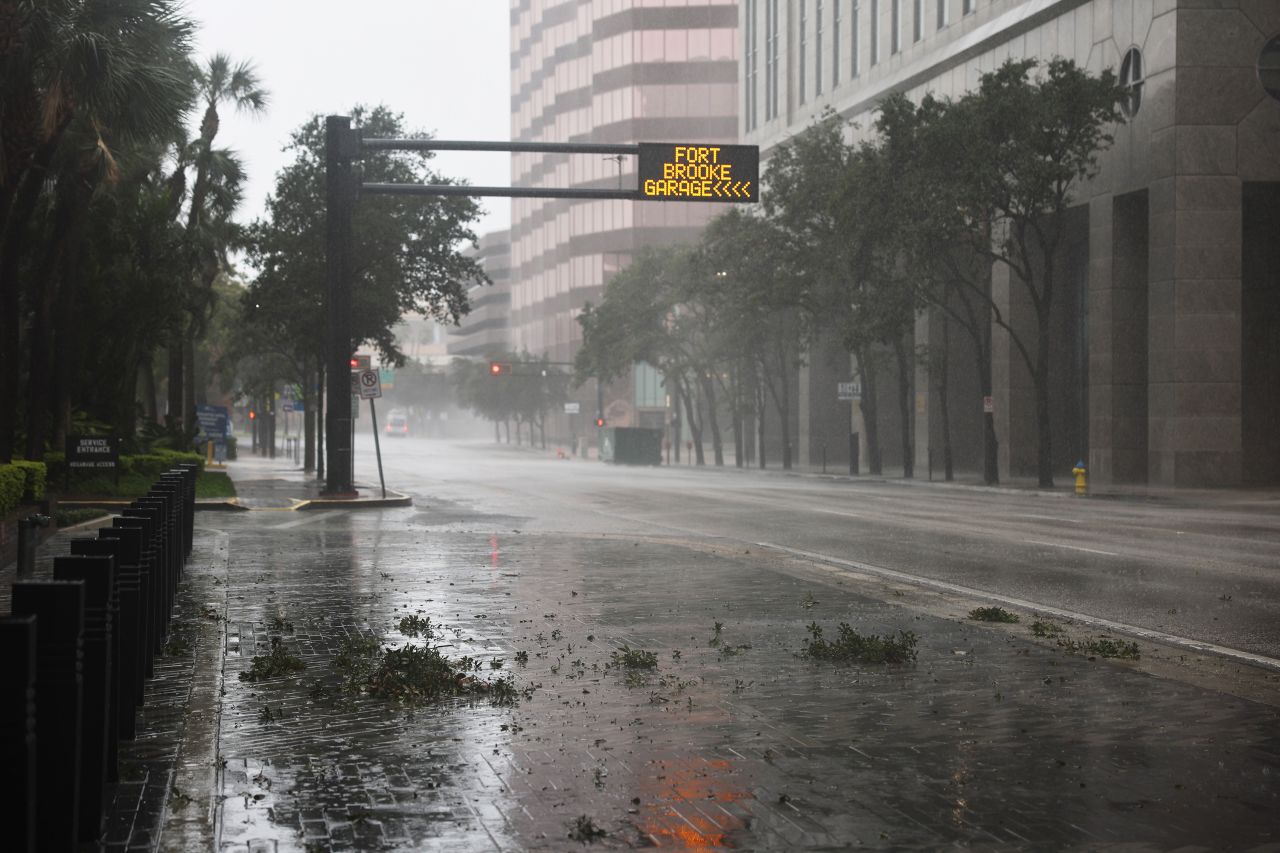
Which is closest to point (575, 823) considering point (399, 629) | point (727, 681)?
point (727, 681)

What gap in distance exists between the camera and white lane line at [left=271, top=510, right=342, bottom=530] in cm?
2462

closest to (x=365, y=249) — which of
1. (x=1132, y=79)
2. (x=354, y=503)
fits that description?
(x=354, y=503)

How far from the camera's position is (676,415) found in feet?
299

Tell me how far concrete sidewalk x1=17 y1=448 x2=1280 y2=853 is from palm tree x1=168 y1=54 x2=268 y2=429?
30495 mm

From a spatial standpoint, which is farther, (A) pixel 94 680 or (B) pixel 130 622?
(B) pixel 130 622

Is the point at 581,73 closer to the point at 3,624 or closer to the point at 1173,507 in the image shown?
the point at 1173,507

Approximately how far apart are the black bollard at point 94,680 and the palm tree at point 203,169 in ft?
115

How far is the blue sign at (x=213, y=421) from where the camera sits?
168 feet

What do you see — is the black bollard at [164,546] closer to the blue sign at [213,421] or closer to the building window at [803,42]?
the blue sign at [213,421]

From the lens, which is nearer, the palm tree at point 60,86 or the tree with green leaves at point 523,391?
the palm tree at point 60,86

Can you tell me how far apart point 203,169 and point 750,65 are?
161ft

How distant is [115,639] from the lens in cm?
677

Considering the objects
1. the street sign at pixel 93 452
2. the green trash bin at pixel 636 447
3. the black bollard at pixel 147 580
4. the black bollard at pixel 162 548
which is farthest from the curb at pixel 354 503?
the green trash bin at pixel 636 447

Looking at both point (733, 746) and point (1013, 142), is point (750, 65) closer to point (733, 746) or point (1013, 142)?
point (1013, 142)
